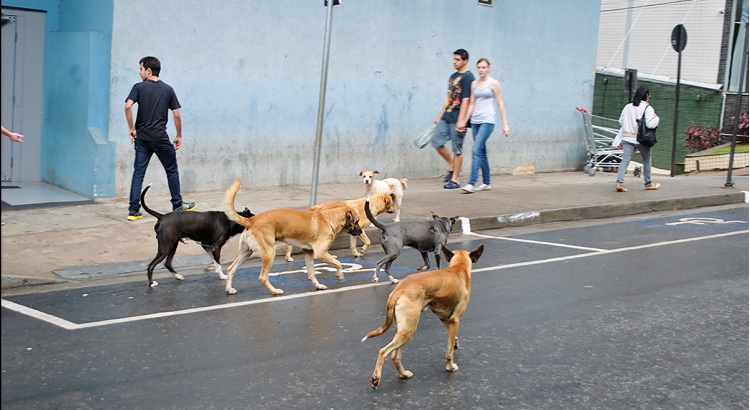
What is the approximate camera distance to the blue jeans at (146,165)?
10.4 m

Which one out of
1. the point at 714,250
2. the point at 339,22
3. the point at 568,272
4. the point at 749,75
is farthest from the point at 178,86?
the point at 749,75

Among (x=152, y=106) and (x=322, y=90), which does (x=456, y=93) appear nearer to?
(x=322, y=90)

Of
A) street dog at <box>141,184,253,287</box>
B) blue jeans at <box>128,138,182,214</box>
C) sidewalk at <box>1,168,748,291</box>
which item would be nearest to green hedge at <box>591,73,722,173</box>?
sidewalk at <box>1,168,748,291</box>

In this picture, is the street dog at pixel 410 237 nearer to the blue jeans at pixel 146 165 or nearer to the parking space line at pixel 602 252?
the parking space line at pixel 602 252

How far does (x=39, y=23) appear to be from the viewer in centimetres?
1207

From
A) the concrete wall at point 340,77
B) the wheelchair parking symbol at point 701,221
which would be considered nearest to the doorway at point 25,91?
the concrete wall at point 340,77

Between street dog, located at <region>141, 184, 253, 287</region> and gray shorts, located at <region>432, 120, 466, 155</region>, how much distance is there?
21.7 feet

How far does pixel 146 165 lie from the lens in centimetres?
1052

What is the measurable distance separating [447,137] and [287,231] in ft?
23.2

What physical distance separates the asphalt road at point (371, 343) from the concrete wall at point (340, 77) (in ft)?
14.0

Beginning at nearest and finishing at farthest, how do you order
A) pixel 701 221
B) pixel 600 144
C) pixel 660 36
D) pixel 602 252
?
pixel 602 252, pixel 701 221, pixel 600 144, pixel 660 36

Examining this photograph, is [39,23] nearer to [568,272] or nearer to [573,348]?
[568,272]

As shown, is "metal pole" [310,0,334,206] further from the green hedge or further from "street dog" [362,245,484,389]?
the green hedge

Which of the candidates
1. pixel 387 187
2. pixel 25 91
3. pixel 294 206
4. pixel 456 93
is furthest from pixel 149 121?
pixel 456 93
